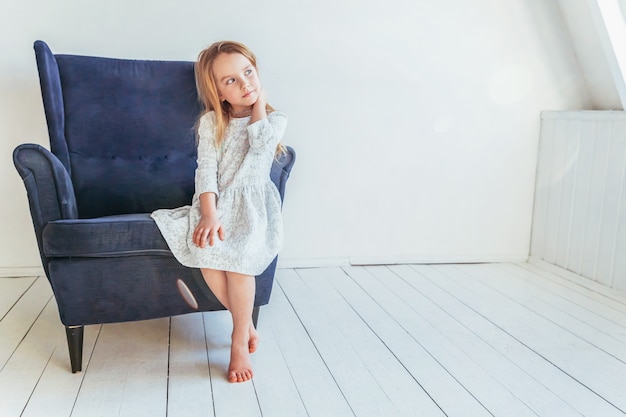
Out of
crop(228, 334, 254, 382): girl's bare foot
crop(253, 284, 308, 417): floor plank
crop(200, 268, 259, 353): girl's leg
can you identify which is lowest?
crop(253, 284, 308, 417): floor plank

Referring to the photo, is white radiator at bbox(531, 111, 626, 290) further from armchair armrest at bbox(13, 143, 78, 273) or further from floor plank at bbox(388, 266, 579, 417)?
armchair armrest at bbox(13, 143, 78, 273)

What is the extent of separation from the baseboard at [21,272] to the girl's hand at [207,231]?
1.22 metres

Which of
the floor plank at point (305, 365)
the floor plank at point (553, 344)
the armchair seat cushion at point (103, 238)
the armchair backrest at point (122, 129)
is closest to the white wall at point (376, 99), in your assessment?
the armchair backrest at point (122, 129)

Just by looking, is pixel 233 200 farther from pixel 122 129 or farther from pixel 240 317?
pixel 122 129

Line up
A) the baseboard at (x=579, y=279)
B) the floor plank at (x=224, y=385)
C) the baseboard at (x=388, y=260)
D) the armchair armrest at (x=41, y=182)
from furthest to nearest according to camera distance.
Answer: the baseboard at (x=388, y=260)
the baseboard at (x=579, y=279)
the armchair armrest at (x=41, y=182)
the floor plank at (x=224, y=385)

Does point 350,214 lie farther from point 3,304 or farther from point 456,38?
point 3,304

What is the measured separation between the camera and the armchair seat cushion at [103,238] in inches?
61.8

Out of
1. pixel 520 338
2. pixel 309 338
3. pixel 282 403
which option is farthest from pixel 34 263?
pixel 520 338

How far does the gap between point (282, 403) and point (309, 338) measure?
425mm

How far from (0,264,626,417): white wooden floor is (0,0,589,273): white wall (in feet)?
1.26

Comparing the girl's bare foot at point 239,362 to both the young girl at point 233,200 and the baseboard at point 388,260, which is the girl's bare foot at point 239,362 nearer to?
the young girl at point 233,200

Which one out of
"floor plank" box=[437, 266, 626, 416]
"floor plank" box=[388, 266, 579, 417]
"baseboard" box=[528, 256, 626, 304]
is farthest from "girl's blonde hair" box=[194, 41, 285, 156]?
"baseboard" box=[528, 256, 626, 304]

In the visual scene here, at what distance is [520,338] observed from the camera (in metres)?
1.96

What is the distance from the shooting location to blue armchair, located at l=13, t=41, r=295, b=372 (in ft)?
5.24
